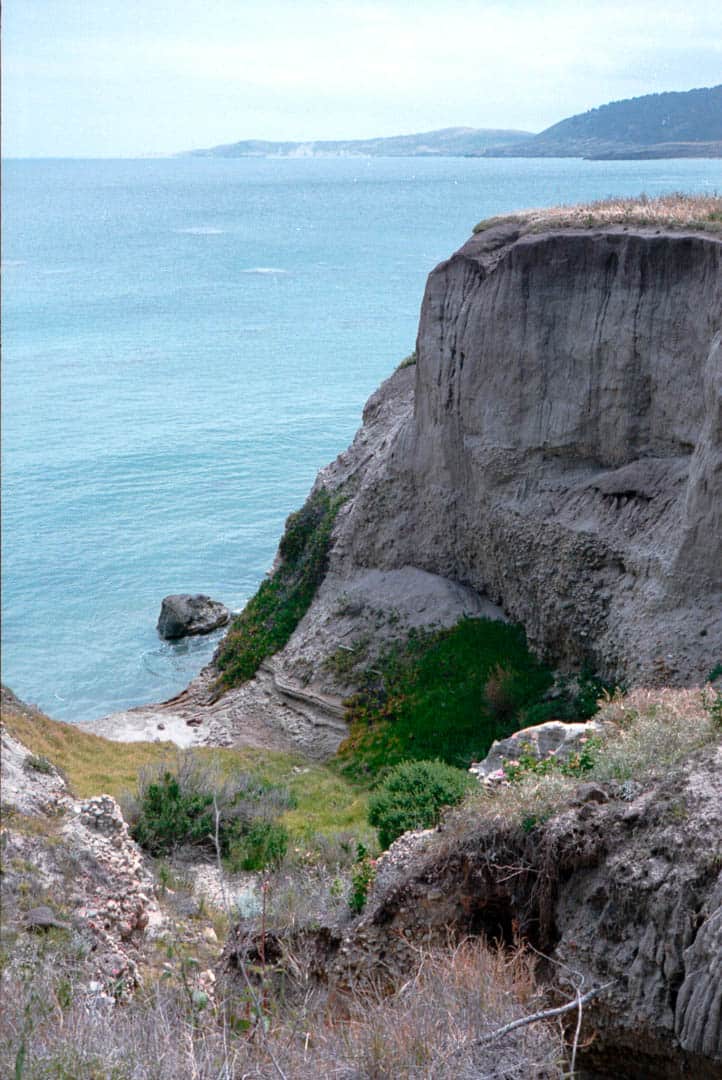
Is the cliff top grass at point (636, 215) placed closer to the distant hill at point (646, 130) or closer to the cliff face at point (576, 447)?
the cliff face at point (576, 447)

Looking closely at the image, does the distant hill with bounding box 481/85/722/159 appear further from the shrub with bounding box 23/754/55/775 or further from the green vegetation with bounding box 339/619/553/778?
the shrub with bounding box 23/754/55/775

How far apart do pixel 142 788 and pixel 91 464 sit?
1755 inches

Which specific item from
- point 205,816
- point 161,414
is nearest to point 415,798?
point 205,816

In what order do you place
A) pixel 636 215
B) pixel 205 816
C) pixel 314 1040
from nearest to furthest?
pixel 314 1040 → pixel 205 816 → pixel 636 215

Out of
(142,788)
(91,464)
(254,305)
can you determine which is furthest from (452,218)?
(142,788)

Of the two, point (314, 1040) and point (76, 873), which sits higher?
point (314, 1040)

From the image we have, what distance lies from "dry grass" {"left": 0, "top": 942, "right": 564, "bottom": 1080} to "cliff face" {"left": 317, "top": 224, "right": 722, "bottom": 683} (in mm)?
11949

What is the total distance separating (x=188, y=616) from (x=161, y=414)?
34.9 m

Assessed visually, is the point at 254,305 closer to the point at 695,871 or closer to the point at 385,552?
the point at 385,552

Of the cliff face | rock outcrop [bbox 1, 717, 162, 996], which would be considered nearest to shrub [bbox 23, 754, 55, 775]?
rock outcrop [bbox 1, 717, 162, 996]

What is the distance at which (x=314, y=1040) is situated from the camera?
810 centimetres

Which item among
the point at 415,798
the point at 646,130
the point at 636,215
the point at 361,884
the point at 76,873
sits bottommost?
the point at 76,873

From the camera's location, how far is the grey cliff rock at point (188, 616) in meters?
42.0

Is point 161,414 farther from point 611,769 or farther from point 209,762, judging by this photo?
point 611,769
